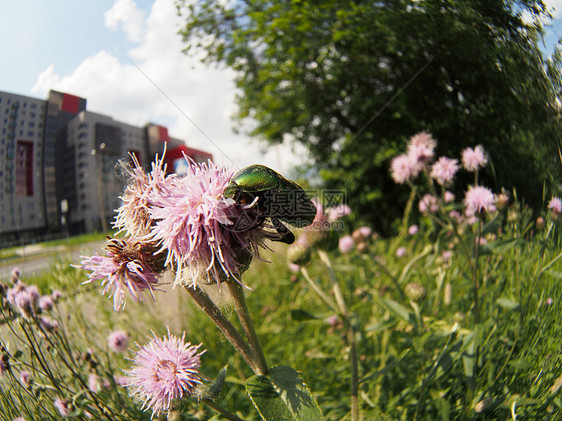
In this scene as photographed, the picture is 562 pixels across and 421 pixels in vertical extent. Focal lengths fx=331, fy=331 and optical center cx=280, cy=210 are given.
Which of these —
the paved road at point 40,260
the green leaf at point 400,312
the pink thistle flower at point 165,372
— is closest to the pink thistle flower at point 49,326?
the paved road at point 40,260

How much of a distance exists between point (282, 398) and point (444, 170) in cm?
90

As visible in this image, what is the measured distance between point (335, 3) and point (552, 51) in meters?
0.55

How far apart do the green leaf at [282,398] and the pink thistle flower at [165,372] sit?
11cm

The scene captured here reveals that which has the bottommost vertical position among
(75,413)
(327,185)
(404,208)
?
(75,413)

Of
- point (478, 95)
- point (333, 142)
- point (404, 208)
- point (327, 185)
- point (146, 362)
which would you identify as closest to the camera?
point (146, 362)

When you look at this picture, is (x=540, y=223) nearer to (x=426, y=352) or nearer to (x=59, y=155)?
(x=426, y=352)

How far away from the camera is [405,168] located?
1.29m

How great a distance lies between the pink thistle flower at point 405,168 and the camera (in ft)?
4.03

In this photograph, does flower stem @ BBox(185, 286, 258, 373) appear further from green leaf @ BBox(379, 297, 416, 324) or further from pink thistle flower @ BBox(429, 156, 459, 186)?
pink thistle flower @ BBox(429, 156, 459, 186)

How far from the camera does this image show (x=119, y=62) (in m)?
0.65

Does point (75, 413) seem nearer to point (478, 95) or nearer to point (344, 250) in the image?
point (478, 95)

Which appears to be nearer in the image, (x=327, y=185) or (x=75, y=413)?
A: (x=75, y=413)

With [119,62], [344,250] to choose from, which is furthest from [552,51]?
[344,250]

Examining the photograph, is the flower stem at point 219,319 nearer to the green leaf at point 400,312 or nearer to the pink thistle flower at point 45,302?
the green leaf at point 400,312
